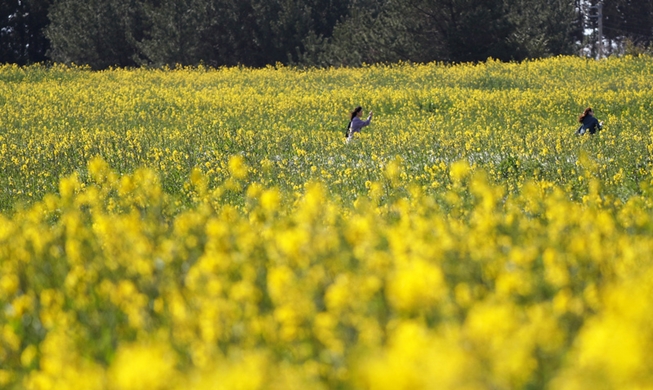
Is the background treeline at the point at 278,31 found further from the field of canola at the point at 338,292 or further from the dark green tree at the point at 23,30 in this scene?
the field of canola at the point at 338,292

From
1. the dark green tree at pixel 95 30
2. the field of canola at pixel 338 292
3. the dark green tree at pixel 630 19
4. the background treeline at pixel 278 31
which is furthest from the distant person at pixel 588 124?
the dark green tree at pixel 630 19

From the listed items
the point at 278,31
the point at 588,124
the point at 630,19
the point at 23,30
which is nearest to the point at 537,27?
the point at 278,31

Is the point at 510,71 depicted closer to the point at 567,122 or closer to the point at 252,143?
the point at 567,122

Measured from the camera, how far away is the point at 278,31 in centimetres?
4388

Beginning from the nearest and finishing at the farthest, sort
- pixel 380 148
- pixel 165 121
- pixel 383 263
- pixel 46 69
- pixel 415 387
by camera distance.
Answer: pixel 415 387
pixel 383 263
pixel 380 148
pixel 165 121
pixel 46 69

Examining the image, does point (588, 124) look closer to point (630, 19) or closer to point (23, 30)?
point (23, 30)

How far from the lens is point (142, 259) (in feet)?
15.8

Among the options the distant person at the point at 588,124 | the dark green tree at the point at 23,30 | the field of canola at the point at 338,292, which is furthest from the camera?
the dark green tree at the point at 23,30

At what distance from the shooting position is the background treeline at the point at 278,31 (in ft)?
122

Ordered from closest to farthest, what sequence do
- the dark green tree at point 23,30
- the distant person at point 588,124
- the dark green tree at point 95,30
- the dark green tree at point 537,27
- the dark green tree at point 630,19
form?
the distant person at point 588,124 < the dark green tree at point 537,27 < the dark green tree at point 95,30 < the dark green tree at point 23,30 < the dark green tree at point 630,19

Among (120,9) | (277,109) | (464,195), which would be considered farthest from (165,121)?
(120,9)

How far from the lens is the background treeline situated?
37.1 meters

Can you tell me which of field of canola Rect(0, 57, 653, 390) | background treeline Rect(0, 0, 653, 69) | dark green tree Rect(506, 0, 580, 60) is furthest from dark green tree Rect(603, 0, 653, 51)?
field of canola Rect(0, 57, 653, 390)

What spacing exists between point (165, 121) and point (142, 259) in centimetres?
1760
